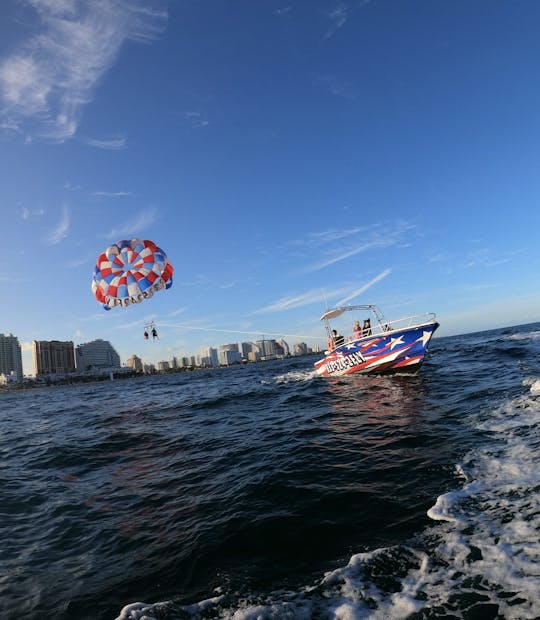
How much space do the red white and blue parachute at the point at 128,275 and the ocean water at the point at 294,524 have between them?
9899mm

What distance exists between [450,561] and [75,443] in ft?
34.7

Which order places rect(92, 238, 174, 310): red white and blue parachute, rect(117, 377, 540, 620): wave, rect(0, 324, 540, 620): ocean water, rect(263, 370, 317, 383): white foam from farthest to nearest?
rect(263, 370, 317, 383): white foam
rect(92, 238, 174, 310): red white and blue parachute
rect(0, 324, 540, 620): ocean water
rect(117, 377, 540, 620): wave

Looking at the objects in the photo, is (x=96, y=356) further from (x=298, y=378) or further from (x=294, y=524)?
(x=294, y=524)

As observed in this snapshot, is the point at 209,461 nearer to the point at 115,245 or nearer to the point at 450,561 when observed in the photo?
the point at 450,561

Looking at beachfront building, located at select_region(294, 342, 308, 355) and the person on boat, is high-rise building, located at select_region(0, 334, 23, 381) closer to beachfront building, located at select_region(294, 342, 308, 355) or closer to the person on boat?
beachfront building, located at select_region(294, 342, 308, 355)

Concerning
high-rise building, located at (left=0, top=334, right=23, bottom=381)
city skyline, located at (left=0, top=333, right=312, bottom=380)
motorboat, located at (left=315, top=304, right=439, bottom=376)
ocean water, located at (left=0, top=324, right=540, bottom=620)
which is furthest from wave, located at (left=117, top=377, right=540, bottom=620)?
high-rise building, located at (left=0, top=334, right=23, bottom=381)

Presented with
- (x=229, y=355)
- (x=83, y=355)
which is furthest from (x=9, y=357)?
(x=229, y=355)

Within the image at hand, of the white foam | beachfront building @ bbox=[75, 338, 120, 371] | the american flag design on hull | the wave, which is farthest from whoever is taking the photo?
beachfront building @ bbox=[75, 338, 120, 371]

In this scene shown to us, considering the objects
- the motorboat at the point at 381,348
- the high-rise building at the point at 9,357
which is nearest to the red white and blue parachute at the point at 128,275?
the motorboat at the point at 381,348

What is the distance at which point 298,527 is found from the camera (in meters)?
4.06

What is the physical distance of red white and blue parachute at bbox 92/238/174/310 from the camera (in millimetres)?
17547

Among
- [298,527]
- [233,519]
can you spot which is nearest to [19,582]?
[233,519]

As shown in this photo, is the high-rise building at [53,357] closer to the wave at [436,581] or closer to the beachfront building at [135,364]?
the beachfront building at [135,364]

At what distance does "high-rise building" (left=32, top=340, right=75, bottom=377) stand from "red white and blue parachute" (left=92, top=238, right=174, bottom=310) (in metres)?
162
